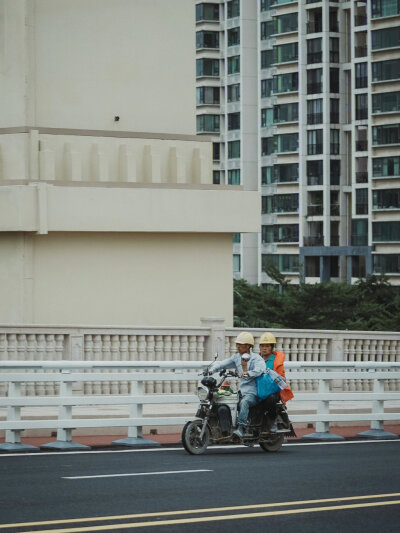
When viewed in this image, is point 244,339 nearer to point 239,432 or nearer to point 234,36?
point 239,432

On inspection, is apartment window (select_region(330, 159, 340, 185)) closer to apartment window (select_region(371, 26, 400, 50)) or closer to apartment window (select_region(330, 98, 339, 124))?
apartment window (select_region(330, 98, 339, 124))

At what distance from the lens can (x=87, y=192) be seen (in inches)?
995

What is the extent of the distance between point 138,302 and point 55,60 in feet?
15.9

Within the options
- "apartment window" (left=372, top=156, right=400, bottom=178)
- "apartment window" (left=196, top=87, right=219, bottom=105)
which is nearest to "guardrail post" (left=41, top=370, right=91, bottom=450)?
"apartment window" (left=372, top=156, right=400, bottom=178)

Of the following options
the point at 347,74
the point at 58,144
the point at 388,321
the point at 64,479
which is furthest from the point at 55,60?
the point at 347,74

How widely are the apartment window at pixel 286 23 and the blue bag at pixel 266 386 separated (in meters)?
99.7

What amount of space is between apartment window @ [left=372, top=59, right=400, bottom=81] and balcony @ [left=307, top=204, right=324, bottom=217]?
11.3 meters

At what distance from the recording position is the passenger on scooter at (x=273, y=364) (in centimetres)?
1809

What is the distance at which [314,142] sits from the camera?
114438mm

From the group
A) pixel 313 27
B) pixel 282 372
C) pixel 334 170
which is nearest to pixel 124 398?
pixel 282 372

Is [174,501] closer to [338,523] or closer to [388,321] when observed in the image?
[338,523]

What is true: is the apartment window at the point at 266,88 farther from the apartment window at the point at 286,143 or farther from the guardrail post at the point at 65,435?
the guardrail post at the point at 65,435

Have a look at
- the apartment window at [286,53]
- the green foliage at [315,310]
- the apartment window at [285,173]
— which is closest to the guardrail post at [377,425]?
the green foliage at [315,310]

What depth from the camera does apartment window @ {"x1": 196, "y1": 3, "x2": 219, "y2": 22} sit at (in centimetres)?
12356
